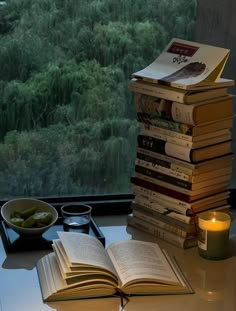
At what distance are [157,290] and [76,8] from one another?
890 mm

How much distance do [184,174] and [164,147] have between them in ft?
0.31

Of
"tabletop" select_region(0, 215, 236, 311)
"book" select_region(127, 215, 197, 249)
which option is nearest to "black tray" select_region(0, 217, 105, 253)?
"tabletop" select_region(0, 215, 236, 311)

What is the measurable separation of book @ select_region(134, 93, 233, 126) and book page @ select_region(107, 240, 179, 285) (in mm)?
323

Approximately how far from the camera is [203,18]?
2182 mm

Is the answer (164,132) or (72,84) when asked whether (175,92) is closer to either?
(164,132)

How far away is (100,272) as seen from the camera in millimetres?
1664

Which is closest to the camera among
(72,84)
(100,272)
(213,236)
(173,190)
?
(100,272)

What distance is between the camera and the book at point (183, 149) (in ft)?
6.20

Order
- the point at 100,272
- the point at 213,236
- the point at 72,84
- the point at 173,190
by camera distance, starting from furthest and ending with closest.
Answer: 1. the point at 72,84
2. the point at 173,190
3. the point at 213,236
4. the point at 100,272

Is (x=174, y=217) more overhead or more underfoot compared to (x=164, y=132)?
more underfoot

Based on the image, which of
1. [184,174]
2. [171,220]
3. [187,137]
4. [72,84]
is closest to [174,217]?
[171,220]

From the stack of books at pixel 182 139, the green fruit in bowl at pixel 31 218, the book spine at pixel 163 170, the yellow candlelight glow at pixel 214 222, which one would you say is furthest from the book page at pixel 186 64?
the green fruit in bowl at pixel 31 218

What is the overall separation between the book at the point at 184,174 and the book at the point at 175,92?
197 millimetres

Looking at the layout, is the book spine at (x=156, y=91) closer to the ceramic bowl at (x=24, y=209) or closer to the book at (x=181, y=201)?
the book at (x=181, y=201)
